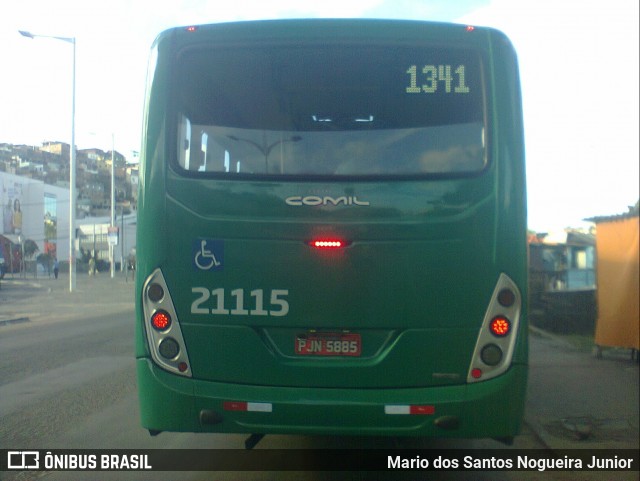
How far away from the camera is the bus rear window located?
470 cm

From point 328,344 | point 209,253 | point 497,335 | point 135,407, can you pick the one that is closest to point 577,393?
point 497,335

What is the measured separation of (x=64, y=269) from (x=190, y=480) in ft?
89.8

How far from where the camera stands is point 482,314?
4586 millimetres

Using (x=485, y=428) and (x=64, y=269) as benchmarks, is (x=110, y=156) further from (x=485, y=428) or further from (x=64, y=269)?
(x=485, y=428)

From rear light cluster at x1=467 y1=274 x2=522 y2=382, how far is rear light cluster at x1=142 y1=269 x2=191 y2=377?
1832 millimetres

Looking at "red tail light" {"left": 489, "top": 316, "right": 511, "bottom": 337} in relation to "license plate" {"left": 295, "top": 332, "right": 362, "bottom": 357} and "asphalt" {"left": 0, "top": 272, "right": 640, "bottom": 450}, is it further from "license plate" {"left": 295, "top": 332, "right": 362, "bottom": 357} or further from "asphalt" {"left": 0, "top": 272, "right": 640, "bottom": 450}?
"asphalt" {"left": 0, "top": 272, "right": 640, "bottom": 450}

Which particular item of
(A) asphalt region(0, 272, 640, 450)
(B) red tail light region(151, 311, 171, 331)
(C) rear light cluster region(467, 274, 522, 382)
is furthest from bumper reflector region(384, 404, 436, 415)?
(A) asphalt region(0, 272, 640, 450)

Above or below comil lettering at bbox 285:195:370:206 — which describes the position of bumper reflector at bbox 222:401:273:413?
below

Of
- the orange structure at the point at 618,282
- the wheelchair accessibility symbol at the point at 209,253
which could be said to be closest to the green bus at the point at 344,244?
the wheelchair accessibility symbol at the point at 209,253

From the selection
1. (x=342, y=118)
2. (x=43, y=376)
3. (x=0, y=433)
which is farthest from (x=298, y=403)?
(x=43, y=376)

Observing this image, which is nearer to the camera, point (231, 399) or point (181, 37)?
point (231, 399)

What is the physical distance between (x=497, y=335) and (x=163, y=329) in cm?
213

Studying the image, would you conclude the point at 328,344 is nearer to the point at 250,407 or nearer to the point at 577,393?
the point at 250,407

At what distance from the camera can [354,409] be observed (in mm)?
4504
